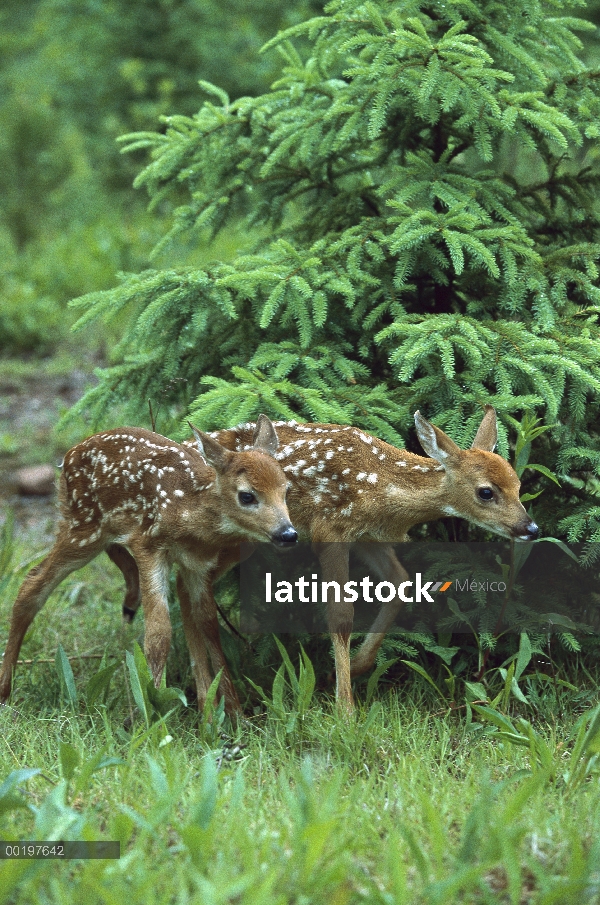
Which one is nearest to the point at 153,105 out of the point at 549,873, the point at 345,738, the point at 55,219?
the point at 55,219

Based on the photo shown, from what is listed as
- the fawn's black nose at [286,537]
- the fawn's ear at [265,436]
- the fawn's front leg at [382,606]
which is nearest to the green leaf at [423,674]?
the fawn's front leg at [382,606]

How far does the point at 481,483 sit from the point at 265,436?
0.93m

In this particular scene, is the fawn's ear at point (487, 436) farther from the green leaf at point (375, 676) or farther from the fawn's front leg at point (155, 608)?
the fawn's front leg at point (155, 608)

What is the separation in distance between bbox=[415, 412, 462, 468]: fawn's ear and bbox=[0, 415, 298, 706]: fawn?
2.06ft

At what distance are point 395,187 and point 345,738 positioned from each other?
269 centimetres

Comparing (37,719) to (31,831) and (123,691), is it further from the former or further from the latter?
(31,831)

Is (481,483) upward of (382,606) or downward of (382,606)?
upward

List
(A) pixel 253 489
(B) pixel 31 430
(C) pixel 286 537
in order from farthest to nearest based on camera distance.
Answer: (B) pixel 31 430, (A) pixel 253 489, (C) pixel 286 537

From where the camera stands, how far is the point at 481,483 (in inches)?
170

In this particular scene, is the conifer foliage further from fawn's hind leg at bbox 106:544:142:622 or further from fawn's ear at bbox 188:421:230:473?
fawn's hind leg at bbox 106:544:142:622

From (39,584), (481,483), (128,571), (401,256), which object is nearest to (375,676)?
(481,483)

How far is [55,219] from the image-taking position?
1212 cm

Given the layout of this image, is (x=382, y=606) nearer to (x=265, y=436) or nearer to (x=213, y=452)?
→ (x=265, y=436)

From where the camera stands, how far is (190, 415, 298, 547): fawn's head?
13.7 ft
